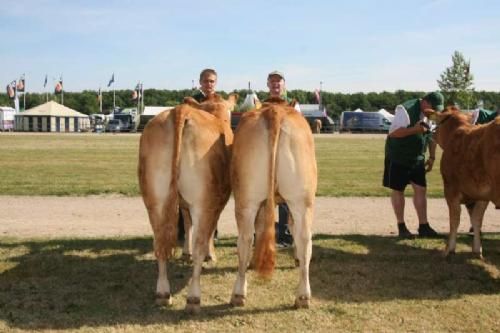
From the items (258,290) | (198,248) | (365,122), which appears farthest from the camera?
(365,122)

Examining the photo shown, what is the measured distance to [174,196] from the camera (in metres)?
5.40

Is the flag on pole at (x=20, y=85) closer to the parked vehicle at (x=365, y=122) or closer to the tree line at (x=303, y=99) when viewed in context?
the tree line at (x=303, y=99)

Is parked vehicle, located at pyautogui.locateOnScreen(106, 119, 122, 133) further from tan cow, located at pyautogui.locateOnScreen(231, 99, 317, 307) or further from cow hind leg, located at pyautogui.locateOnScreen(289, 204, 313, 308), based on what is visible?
cow hind leg, located at pyautogui.locateOnScreen(289, 204, 313, 308)

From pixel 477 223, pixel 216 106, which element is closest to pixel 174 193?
pixel 216 106

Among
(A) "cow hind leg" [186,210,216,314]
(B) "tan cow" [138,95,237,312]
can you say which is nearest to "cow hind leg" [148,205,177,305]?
(B) "tan cow" [138,95,237,312]

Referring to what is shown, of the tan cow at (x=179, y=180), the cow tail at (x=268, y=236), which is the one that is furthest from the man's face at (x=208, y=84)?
the cow tail at (x=268, y=236)

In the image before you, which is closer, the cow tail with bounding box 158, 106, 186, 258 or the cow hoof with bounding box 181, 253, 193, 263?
the cow tail with bounding box 158, 106, 186, 258

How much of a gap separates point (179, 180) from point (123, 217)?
575 centimetres

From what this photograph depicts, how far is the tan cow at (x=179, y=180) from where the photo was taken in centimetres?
542

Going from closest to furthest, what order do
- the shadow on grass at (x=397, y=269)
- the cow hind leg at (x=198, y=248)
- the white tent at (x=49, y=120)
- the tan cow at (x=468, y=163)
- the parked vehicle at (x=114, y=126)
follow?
the cow hind leg at (x=198, y=248)
the shadow on grass at (x=397, y=269)
the tan cow at (x=468, y=163)
the parked vehicle at (x=114, y=126)
the white tent at (x=49, y=120)

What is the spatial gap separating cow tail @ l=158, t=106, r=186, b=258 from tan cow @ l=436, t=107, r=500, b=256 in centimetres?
367

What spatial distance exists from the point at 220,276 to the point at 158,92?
119 meters

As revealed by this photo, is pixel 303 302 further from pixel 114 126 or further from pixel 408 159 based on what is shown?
pixel 114 126

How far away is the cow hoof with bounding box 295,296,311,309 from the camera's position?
5.59 m
